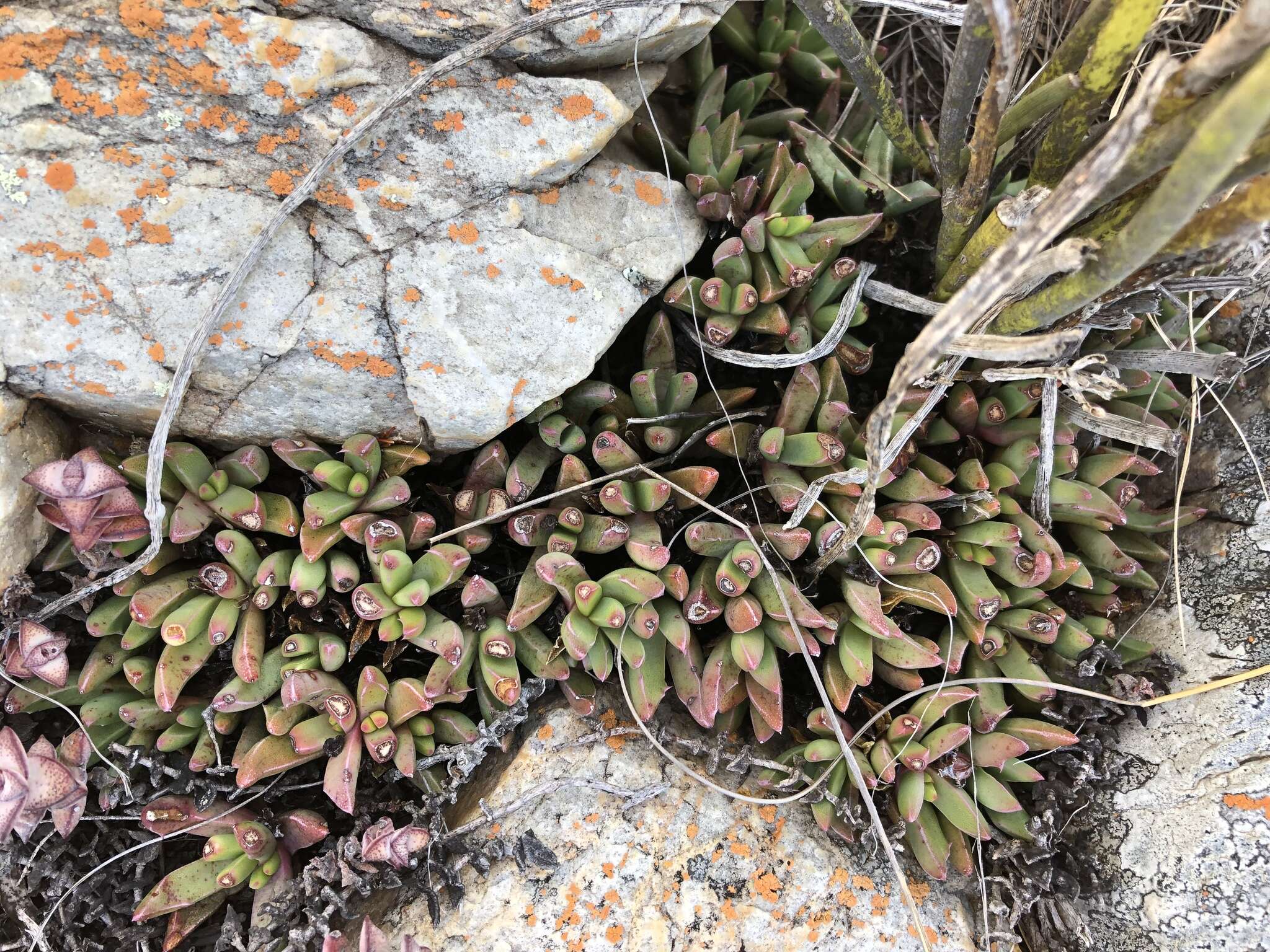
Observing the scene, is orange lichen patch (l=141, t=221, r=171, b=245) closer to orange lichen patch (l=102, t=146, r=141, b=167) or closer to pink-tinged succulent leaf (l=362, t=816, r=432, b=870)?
orange lichen patch (l=102, t=146, r=141, b=167)

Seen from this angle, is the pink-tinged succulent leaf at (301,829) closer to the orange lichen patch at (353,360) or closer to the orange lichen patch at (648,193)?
the orange lichen patch at (353,360)

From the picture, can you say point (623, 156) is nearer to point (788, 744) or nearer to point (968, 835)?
point (788, 744)

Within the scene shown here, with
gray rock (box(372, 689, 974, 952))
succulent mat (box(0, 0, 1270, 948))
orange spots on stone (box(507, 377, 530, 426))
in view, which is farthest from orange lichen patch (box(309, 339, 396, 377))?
gray rock (box(372, 689, 974, 952))

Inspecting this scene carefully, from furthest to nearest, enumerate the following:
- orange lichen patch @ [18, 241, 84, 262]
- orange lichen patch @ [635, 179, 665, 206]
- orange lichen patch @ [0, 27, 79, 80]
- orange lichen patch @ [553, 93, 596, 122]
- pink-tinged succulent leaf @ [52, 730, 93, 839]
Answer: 1. orange lichen patch @ [635, 179, 665, 206]
2. orange lichen patch @ [553, 93, 596, 122]
3. pink-tinged succulent leaf @ [52, 730, 93, 839]
4. orange lichen patch @ [18, 241, 84, 262]
5. orange lichen patch @ [0, 27, 79, 80]

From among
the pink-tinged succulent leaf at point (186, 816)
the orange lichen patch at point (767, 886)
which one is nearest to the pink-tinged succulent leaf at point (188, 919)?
the pink-tinged succulent leaf at point (186, 816)

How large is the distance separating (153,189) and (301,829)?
7.18 ft

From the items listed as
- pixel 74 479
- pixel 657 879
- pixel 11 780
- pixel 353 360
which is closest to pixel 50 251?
pixel 74 479

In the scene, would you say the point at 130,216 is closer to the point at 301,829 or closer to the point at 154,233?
the point at 154,233

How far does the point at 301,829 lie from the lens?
115 inches

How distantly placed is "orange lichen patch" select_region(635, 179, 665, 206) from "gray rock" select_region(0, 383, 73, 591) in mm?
2222

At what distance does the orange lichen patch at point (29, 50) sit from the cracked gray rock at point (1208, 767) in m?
4.24

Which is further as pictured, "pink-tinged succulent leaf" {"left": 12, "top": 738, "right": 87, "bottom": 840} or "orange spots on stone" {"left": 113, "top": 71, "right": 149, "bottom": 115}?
"pink-tinged succulent leaf" {"left": 12, "top": 738, "right": 87, "bottom": 840}

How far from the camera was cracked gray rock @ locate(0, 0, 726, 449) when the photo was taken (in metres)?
2.51

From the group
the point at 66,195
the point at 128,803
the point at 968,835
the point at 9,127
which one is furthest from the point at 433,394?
the point at 968,835
